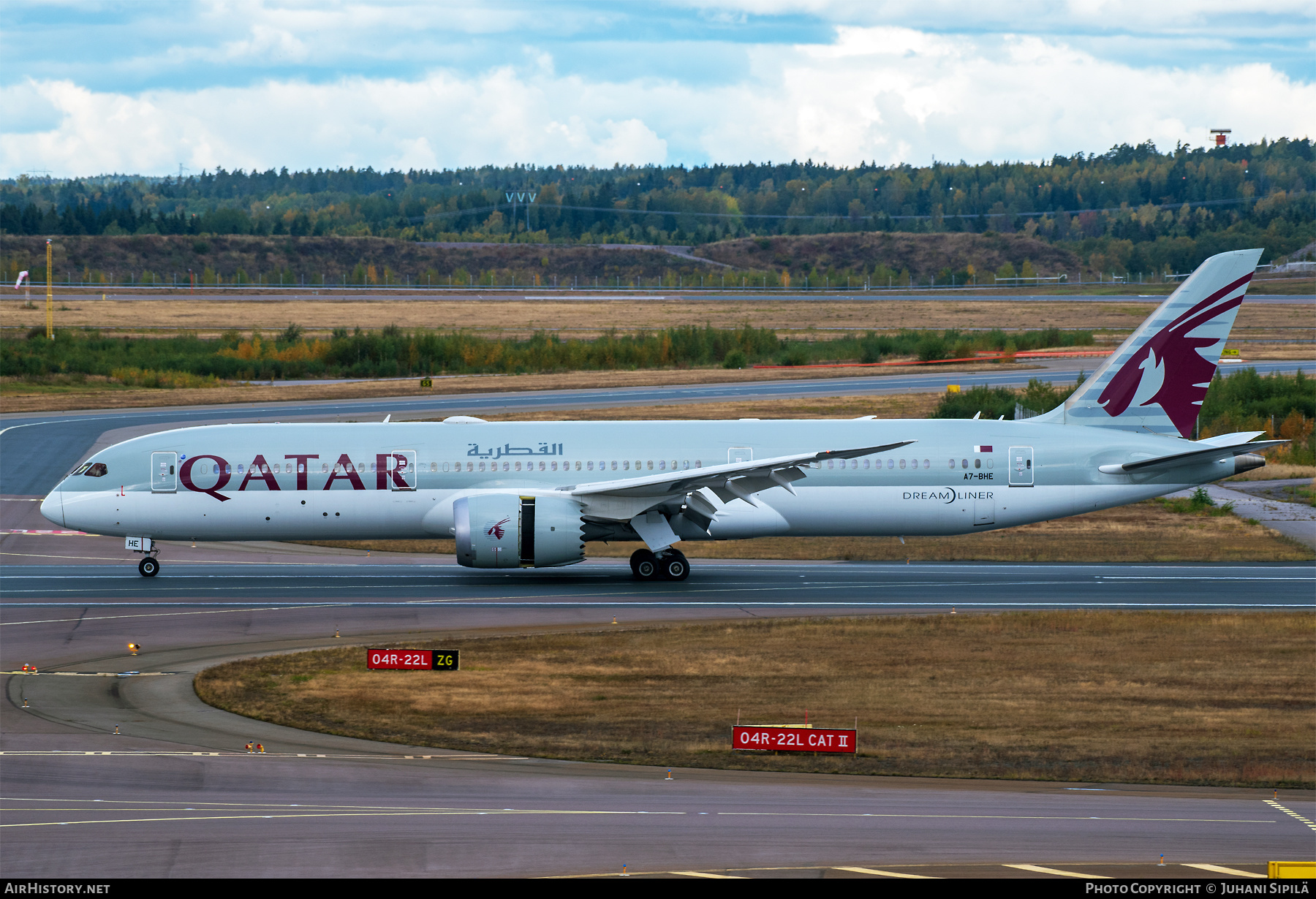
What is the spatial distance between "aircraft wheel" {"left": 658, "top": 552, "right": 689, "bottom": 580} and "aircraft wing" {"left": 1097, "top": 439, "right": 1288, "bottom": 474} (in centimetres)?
1150

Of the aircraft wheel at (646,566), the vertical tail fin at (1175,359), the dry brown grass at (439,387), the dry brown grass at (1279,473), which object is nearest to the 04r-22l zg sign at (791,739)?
the aircraft wheel at (646,566)

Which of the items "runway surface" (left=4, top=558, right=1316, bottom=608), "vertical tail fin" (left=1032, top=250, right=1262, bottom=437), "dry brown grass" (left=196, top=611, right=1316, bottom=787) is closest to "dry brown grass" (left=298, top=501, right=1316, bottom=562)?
"runway surface" (left=4, top=558, right=1316, bottom=608)

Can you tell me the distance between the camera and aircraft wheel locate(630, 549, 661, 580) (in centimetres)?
3600

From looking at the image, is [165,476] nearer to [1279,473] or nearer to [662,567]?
[662,567]

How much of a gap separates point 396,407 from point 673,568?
3739 cm

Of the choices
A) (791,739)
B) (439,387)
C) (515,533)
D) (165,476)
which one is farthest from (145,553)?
(439,387)

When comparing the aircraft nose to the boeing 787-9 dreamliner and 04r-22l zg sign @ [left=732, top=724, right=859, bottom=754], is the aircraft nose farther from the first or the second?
04r-22l zg sign @ [left=732, top=724, right=859, bottom=754]

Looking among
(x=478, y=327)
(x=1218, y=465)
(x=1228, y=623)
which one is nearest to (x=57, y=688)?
(x=1228, y=623)

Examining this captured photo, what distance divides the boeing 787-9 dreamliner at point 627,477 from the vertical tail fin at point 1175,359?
78 cm

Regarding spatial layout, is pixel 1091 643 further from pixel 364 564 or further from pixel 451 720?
pixel 364 564

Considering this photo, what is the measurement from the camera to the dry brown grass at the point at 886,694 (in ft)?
66.4

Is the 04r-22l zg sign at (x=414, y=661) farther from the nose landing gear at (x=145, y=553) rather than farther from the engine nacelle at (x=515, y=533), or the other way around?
the nose landing gear at (x=145, y=553)

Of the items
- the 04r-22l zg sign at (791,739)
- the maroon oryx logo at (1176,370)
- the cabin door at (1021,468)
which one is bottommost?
the 04r-22l zg sign at (791,739)

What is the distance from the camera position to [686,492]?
34.7 m
